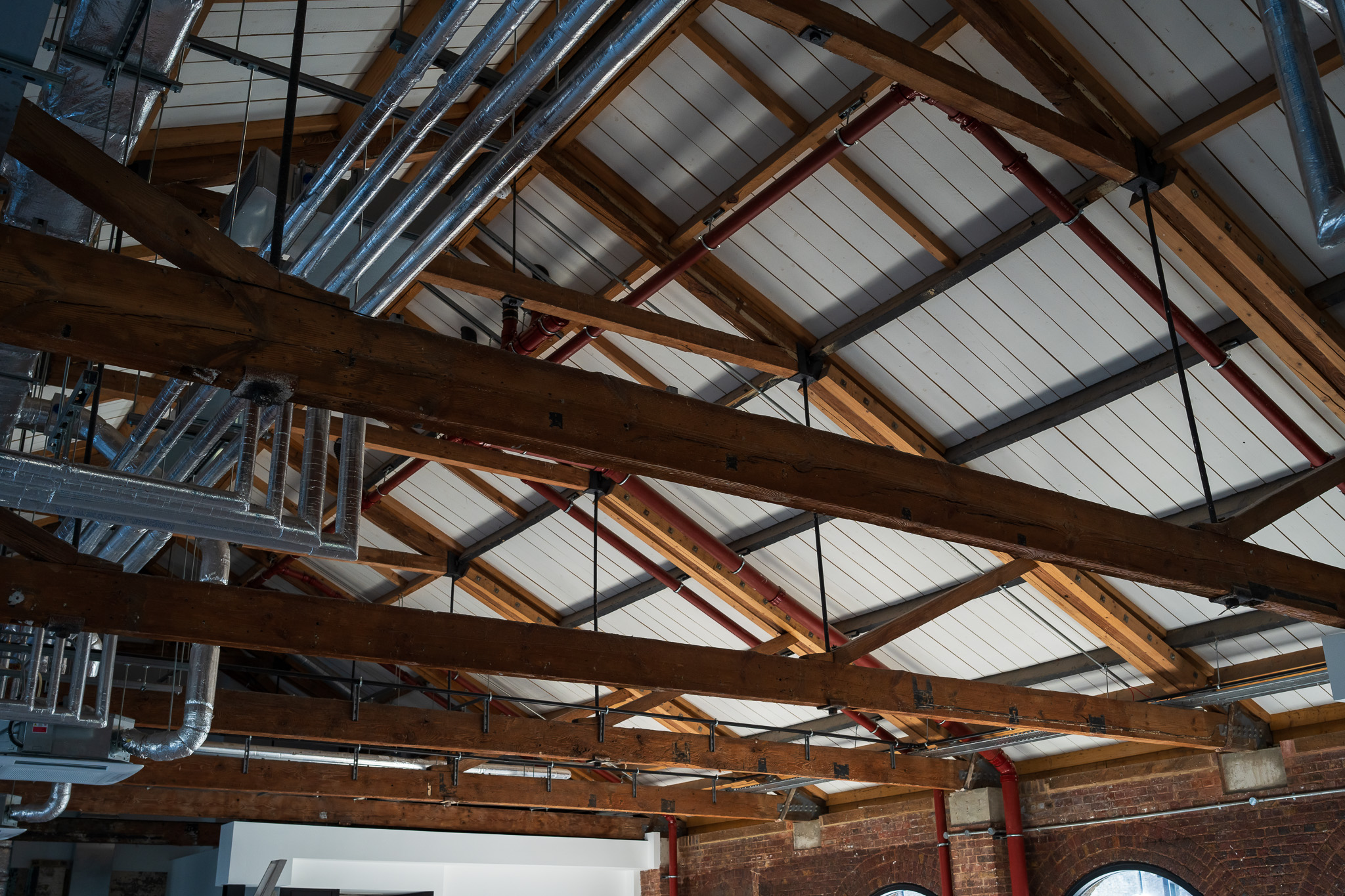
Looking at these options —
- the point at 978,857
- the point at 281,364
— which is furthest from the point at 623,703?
the point at 281,364

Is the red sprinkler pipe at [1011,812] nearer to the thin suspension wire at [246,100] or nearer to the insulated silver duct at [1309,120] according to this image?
the thin suspension wire at [246,100]

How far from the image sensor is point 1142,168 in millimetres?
6379

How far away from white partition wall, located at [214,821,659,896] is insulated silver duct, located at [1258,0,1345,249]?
15.0 metres

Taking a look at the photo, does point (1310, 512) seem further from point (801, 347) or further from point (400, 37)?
point (400, 37)

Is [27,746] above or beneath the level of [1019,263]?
beneath

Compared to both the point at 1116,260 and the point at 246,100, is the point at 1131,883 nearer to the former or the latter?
the point at 1116,260

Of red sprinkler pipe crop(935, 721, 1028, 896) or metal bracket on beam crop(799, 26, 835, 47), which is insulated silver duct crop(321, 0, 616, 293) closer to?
metal bracket on beam crop(799, 26, 835, 47)

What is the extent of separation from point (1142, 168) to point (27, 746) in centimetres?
721

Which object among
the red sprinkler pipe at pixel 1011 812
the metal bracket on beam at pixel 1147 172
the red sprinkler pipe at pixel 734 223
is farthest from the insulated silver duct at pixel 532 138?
the red sprinkler pipe at pixel 1011 812

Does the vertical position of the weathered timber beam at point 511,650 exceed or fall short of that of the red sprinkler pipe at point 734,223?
it falls short

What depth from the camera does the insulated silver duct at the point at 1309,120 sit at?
8.13 ft

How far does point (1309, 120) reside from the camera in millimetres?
2510

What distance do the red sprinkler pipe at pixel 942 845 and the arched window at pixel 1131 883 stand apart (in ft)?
4.61

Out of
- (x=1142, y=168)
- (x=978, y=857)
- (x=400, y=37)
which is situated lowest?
(x=978, y=857)
